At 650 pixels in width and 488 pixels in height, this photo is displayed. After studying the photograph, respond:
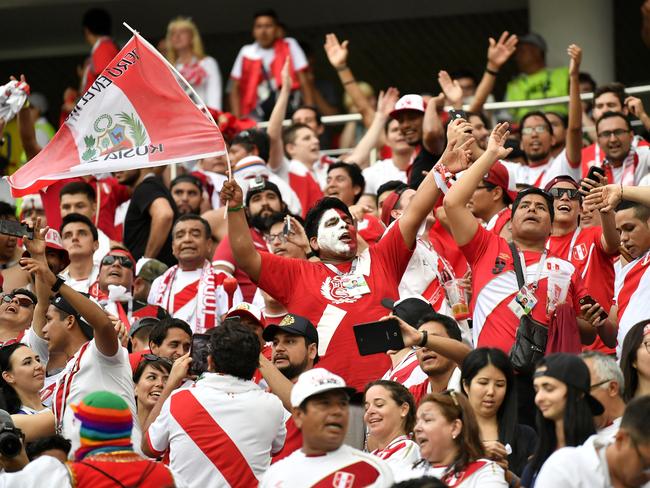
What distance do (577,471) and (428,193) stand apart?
354 centimetres

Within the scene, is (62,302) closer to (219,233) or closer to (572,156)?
(219,233)

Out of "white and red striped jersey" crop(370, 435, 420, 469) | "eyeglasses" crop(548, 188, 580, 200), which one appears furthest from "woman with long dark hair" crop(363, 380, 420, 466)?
"eyeglasses" crop(548, 188, 580, 200)

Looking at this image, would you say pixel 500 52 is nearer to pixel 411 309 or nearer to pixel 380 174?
pixel 380 174

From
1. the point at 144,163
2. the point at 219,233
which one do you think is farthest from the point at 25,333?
the point at 219,233

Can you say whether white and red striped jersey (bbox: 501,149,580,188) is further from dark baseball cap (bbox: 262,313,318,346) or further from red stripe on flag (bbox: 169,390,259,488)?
red stripe on flag (bbox: 169,390,259,488)

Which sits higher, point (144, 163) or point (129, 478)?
point (144, 163)

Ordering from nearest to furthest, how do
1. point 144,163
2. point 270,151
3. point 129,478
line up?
point 129,478, point 144,163, point 270,151

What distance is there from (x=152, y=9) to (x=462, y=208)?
12697mm

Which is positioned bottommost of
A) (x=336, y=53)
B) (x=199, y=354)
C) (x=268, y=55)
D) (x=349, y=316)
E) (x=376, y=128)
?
(x=199, y=354)

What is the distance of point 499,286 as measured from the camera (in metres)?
9.41

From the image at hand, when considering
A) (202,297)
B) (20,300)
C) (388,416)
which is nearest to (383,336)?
(388,416)

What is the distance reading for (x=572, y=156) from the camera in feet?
41.8

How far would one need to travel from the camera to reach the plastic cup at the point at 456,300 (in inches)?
399

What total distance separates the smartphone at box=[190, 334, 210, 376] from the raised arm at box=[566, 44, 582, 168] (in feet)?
16.2
